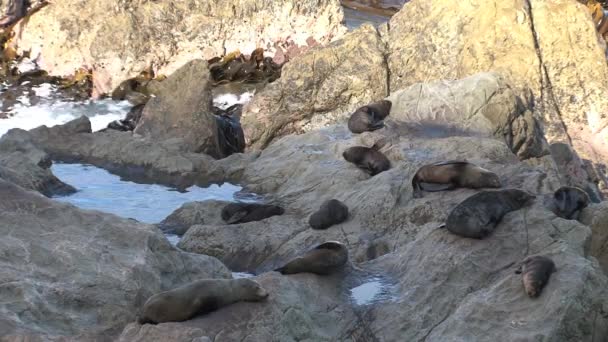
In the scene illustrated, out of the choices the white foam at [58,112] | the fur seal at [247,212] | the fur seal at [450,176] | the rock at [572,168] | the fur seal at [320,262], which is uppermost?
the fur seal at [320,262]

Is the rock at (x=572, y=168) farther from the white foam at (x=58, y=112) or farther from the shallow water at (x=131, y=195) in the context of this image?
the white foam at (x=58, y=112)

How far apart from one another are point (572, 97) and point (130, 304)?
456 inches

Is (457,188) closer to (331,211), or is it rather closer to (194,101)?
(331,211)

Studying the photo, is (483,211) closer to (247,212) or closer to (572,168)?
(247,212)

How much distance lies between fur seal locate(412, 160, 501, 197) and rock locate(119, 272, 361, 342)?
10.1 feet

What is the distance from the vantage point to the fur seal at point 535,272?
6711mm

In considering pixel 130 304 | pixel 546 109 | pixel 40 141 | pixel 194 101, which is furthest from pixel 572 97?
pixel 130 304

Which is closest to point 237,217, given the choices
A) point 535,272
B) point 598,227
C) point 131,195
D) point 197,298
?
point 131,195

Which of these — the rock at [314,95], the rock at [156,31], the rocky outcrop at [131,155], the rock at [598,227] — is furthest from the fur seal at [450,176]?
the rock at [156,31]

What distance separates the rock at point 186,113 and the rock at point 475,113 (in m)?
3.62

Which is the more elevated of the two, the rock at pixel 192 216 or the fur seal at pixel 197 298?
the fur seal at pixel 197 298

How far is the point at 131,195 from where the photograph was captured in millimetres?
13078

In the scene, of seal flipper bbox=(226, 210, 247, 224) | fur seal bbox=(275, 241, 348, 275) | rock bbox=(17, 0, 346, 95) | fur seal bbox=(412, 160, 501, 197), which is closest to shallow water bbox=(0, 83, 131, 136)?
rock bbox=(17, 0, 346, 95)

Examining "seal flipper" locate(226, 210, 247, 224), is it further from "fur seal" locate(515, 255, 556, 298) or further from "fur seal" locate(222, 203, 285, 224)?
"fur seal" locate(515, 255, 556, 298)
